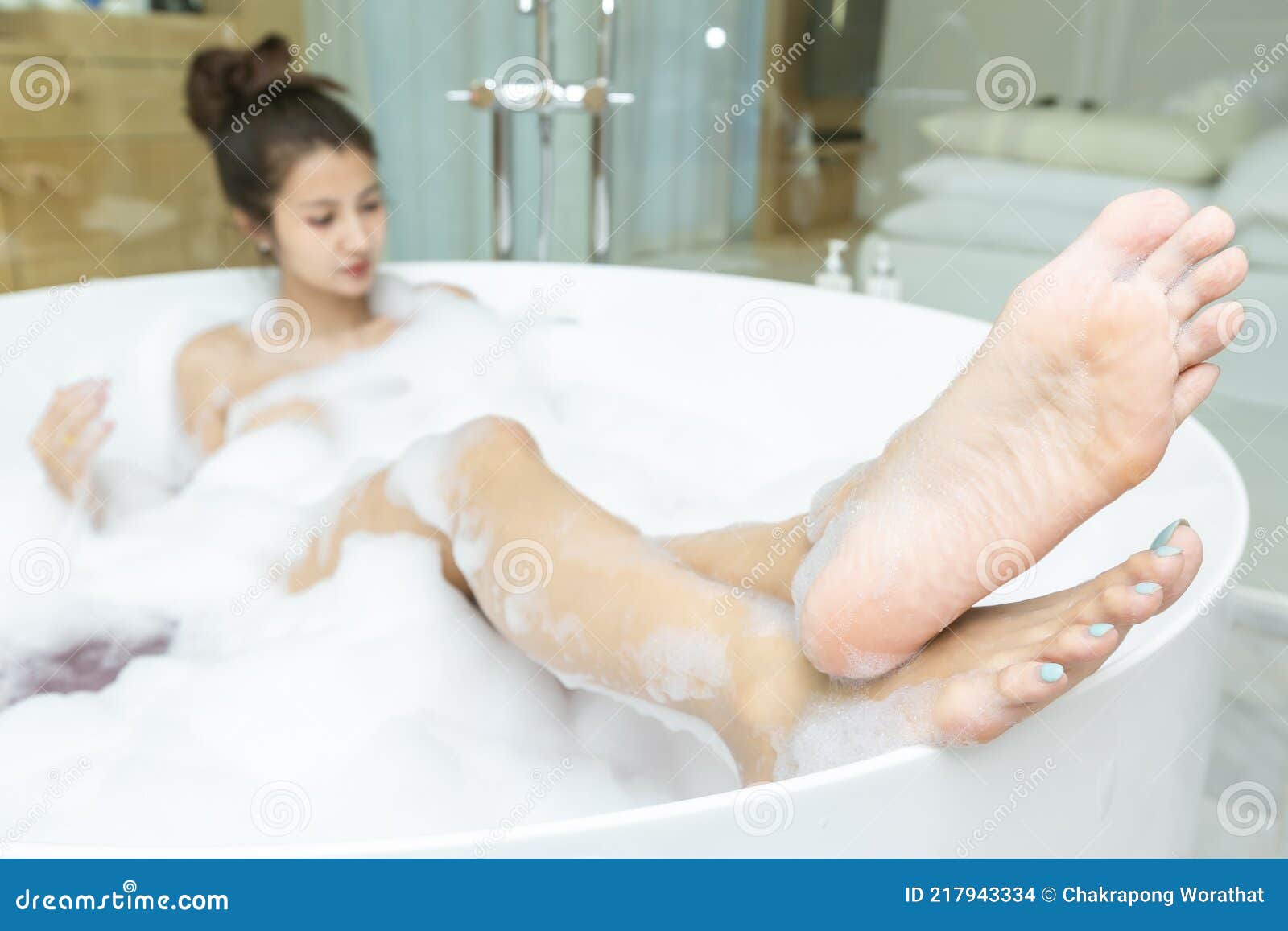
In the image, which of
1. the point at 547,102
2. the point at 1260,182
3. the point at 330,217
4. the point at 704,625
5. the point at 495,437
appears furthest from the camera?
the point at 1260,182

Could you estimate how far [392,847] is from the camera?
411mm

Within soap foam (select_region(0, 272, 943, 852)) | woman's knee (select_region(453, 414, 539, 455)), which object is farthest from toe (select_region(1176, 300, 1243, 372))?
woman's knee (select_region(453, 414, 539, 455))

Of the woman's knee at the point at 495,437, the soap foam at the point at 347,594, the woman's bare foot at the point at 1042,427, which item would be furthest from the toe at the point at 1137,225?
the woman's knee at the point at 495,437

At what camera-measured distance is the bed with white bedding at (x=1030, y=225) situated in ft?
5.68

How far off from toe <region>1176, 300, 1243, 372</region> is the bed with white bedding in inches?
55.2

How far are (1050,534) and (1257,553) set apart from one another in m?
0.88

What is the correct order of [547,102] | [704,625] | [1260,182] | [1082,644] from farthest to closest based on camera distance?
[1260,182] → [547,102] → [704,625] → [1082,644]

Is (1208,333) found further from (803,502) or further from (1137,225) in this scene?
(803,502)

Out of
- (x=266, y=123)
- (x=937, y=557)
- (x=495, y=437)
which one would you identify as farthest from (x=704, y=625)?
(x=266, y=123)

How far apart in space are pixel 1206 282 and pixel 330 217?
107 centimetres

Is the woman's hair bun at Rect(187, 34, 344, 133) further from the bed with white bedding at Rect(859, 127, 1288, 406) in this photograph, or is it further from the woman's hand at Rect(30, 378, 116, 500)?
the bed with white bedding at Rect(859, 127, 1288, 406)

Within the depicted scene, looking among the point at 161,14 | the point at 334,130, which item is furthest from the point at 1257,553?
the point at 161,14

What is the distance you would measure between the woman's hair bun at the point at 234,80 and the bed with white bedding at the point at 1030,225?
113 cm

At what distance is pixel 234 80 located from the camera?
1423mm
